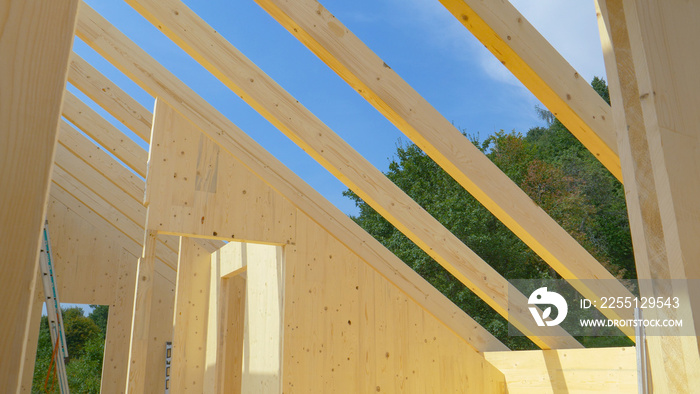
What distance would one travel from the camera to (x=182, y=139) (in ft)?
14.3

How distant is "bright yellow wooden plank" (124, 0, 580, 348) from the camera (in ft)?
11.0

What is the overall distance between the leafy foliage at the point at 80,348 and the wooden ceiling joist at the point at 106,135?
676 centimetres

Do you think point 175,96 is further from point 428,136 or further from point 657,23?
point 657,23

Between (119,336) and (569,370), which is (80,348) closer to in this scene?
(119,336)

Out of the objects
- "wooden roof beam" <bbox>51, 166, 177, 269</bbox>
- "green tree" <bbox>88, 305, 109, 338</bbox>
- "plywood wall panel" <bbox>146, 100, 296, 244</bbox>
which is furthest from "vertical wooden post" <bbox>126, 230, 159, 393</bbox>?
"green tree" <bbox>88, 305, 109, 338</bbox>

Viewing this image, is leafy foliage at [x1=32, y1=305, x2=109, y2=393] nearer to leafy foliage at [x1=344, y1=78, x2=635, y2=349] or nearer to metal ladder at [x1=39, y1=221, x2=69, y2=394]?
metal ladder at [x1=39, y1=221, x2=69, y2=394]

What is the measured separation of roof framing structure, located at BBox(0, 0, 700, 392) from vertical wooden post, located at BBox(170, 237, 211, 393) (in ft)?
0.07

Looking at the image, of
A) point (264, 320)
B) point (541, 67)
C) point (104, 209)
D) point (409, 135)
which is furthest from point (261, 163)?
point (104, 209)

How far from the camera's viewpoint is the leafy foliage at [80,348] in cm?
1073

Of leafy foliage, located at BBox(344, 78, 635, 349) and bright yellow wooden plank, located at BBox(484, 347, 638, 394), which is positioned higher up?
leafy foliage, located at BBox(344, 78, 635, 349)

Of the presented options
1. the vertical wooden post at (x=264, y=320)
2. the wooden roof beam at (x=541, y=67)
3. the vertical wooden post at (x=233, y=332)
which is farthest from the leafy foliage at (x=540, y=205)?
the wooden roof beam at (x=541, y=67)

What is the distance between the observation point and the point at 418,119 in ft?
9.25

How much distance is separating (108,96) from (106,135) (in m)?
0.74

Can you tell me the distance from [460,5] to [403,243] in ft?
32.5
